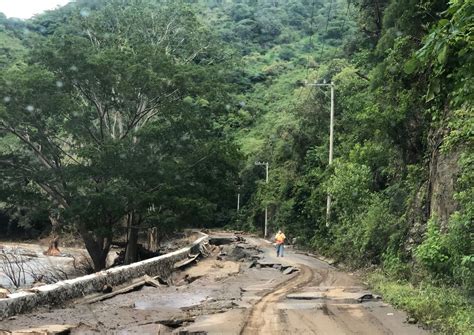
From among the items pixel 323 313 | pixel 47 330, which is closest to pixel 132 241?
Result: pixel 323 313

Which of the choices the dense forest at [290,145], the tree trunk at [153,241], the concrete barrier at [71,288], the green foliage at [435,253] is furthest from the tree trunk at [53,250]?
the green foliage at [435,253]

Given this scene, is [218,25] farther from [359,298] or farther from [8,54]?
[359,298]

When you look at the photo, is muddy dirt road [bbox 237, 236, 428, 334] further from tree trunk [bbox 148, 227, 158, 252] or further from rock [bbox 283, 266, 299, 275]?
tree trunk [bbox 148, 227, 158, 252]

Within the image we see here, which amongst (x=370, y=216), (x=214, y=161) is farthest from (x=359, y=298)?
(x=214, y=161)

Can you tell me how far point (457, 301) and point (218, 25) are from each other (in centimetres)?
10121

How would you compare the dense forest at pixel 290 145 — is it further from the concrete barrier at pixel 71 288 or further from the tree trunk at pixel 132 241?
the concrete barrier at pixel 71 288

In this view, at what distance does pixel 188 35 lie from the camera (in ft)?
160

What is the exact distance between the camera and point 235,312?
11.0 m

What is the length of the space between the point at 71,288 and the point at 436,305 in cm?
824

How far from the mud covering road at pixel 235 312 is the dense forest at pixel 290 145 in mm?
1171

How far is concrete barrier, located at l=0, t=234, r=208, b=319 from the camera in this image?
9.90 m

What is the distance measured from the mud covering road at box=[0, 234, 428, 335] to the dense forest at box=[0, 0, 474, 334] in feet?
3.84

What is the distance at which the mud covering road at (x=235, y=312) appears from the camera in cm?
920

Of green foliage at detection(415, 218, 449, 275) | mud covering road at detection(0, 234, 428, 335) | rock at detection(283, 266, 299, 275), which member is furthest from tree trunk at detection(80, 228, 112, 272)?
green foliage at detection(415, 218, 449, 275)
